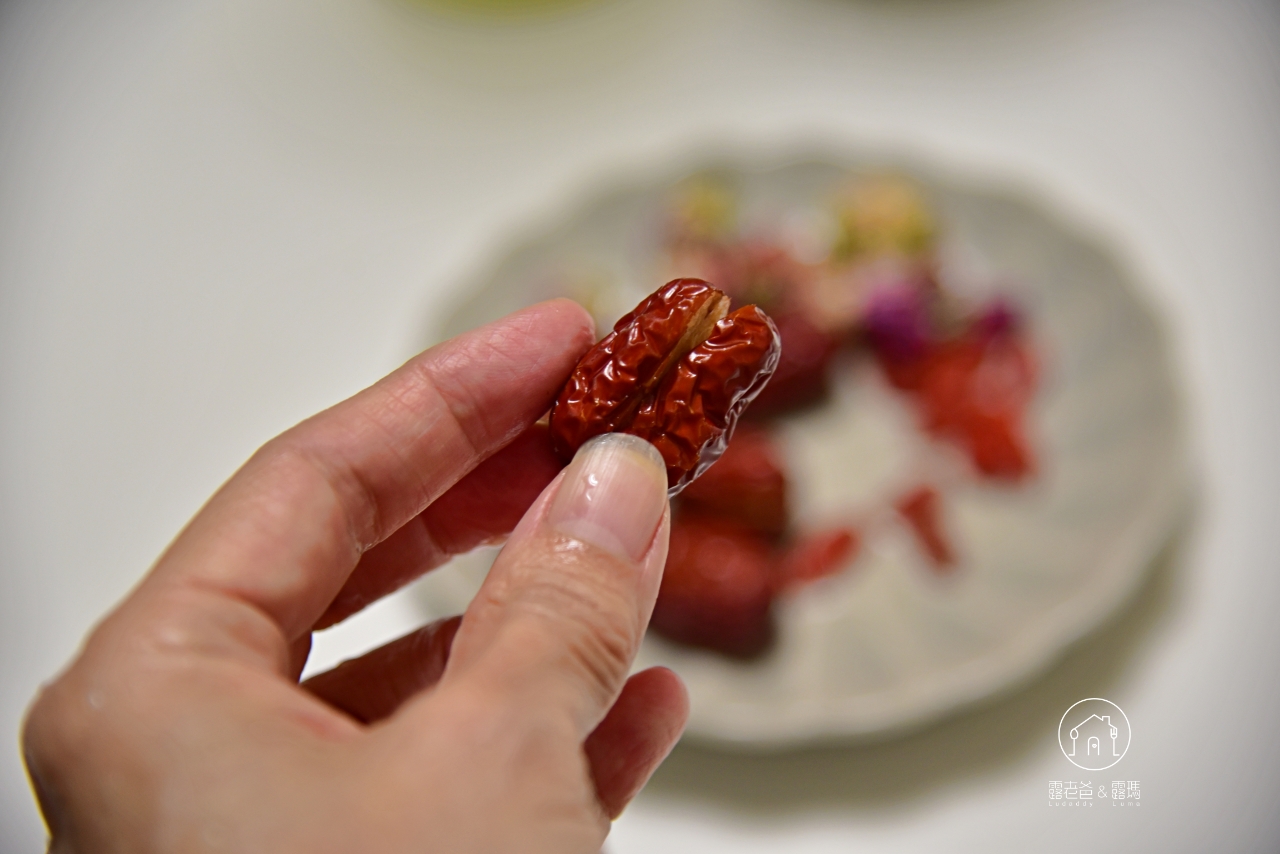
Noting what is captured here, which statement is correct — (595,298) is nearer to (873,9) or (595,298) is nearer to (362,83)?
(362,83)

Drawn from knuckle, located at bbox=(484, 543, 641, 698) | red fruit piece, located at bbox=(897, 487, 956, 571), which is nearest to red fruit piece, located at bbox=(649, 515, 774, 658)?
red fruit piece, located at bbox=(897, 487, 956, 571)

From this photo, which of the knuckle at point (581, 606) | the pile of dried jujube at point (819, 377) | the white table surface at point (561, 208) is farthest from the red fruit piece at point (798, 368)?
the knuckle at point (581, 606)

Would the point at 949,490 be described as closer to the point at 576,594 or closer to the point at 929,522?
the point at 929,522

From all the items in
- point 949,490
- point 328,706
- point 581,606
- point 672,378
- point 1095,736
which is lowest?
point 328,706

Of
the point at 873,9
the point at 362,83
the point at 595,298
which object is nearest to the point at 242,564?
the point at 595,298

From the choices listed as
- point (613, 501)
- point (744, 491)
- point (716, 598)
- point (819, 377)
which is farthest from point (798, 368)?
point (613, 501)

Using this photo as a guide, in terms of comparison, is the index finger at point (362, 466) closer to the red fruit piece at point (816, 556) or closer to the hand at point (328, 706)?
the hand at point (328, 706)

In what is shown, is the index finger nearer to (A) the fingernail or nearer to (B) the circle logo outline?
(A) the fingernail
